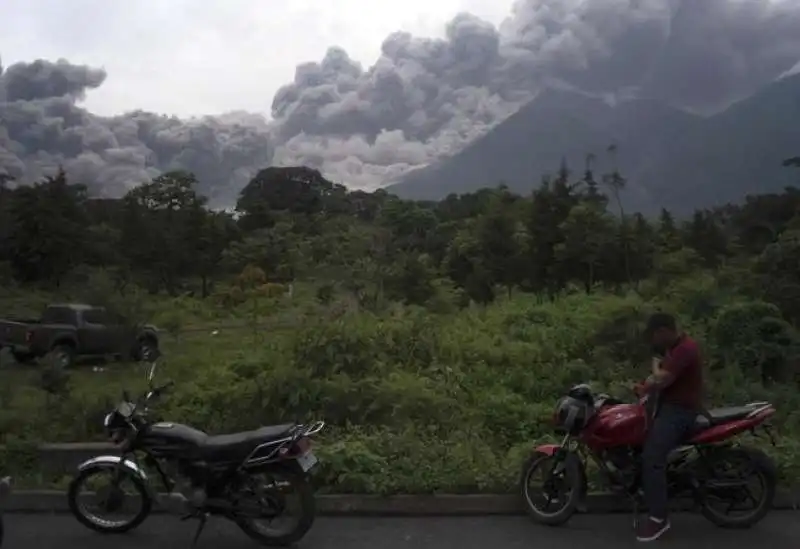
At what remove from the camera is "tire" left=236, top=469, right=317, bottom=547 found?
548 cm

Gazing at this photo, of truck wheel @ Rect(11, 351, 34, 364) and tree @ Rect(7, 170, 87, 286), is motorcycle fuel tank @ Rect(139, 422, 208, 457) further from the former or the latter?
tree @ Rect(7, 170, 87, 286)

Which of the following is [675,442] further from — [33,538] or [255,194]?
[255,194]

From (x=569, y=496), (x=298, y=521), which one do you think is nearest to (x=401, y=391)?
(x=569, y=496)

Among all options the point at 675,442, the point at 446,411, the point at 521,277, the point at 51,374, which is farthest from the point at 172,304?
the point at 675,442

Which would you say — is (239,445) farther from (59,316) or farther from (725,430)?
(59,316)

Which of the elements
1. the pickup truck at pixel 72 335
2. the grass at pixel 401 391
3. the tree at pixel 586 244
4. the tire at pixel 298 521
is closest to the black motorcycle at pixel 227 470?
the tire at pixel 298 521

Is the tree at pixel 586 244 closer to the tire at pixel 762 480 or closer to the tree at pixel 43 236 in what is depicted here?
the tire at pixel 762 480

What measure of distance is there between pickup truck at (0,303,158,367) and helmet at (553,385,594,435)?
→ 10716 millimetres

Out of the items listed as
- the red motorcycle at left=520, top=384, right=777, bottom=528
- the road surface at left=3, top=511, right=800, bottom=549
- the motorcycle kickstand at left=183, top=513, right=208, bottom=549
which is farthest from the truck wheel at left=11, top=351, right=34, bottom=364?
the red motorcycle at left=520, top=384, right=777, bottom=528

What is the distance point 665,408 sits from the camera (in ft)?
17.9

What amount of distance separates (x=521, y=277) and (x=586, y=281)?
6.04 ft

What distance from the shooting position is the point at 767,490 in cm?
559

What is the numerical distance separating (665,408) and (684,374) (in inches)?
10.0

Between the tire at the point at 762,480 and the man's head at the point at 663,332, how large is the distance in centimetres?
85
